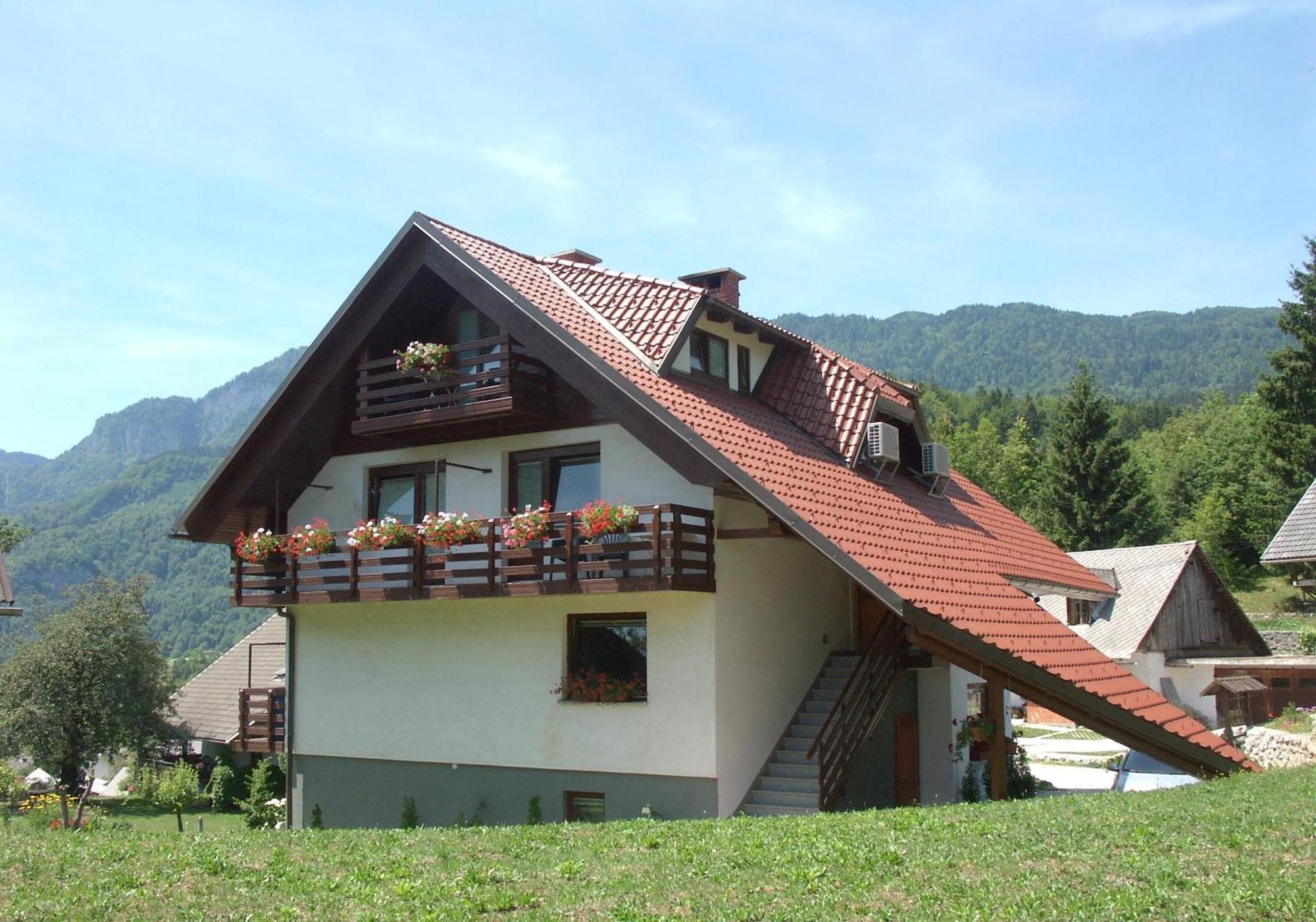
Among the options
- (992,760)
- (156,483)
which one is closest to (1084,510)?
(992,760)

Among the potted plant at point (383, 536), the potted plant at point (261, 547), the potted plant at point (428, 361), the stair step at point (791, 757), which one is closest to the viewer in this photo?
the stair step at point (791, 757)

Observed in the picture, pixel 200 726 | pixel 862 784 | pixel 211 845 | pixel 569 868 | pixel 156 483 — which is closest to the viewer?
pixel 569 868

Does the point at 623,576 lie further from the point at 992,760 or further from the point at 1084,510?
the point at 1084,510

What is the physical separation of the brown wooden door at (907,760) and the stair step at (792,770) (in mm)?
3869

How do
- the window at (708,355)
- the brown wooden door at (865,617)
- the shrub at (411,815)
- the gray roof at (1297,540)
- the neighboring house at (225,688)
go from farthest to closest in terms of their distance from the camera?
1. the neighboring house at (225,688)
2. the gray roof at (1297,540)
3. the brown wooden door at (865,617)
4. the window at (708,355)
5. the shrub at (411,815)

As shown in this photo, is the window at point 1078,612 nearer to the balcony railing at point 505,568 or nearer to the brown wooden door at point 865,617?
the brown wooden door at point 865,617

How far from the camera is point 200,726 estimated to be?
4084 centimetres

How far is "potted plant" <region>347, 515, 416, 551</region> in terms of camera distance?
54.1 feet

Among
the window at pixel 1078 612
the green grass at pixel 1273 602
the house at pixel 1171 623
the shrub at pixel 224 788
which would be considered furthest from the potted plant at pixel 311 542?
the green grass at pixel 1273 602

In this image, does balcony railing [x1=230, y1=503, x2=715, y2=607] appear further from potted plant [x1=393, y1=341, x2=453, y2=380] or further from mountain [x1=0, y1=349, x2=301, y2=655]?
mountain [x1=0, y1=349, x2=301, y2=655]

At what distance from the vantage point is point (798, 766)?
1512cm

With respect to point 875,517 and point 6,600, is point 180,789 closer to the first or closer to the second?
point 6,600

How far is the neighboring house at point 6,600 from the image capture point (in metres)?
12.1

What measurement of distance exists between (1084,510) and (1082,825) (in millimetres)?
53171
